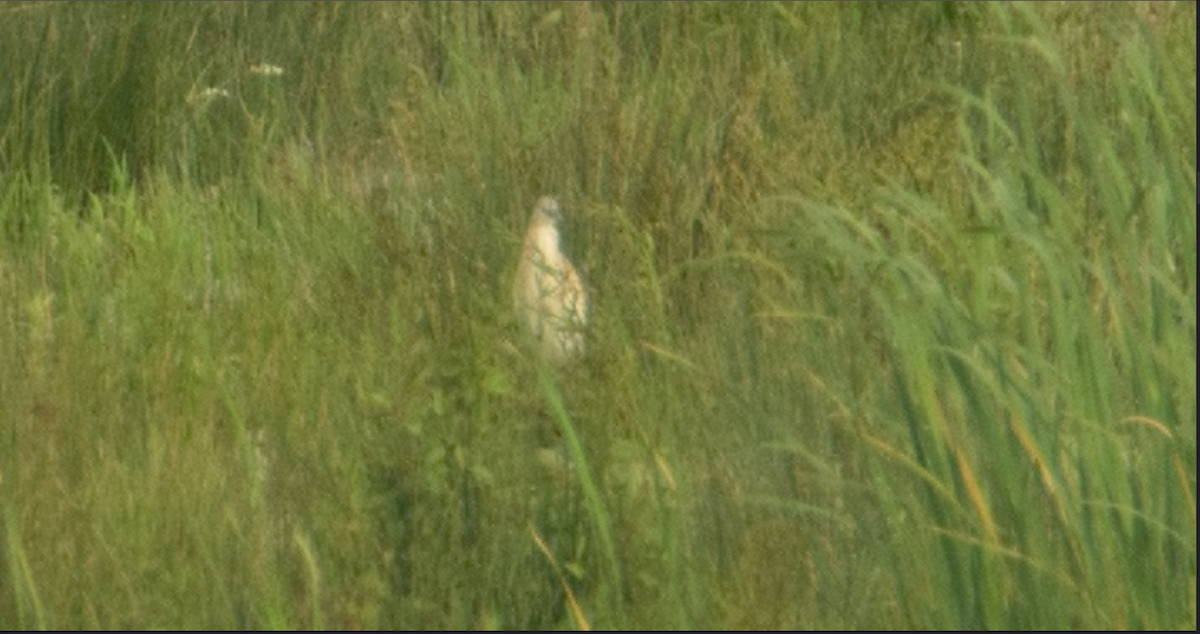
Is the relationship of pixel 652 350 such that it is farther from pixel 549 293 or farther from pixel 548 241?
pixel 548 241

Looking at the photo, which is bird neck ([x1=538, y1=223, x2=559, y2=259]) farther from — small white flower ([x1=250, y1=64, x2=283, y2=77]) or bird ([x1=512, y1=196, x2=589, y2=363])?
small white flower ([x1=250, y1=64, x2=283, y2=77])

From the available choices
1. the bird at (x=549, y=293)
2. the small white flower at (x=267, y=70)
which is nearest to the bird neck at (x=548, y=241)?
the bird at (x=549, y=293)

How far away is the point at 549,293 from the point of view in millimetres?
3662

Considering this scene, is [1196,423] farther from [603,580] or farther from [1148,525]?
[603,580]

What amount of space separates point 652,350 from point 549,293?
0.75ft

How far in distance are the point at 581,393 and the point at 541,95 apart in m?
1.78

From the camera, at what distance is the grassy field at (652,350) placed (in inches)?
104

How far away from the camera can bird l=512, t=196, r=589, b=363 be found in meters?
3.62

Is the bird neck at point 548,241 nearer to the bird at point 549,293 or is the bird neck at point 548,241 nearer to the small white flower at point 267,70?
the bird at point 549,293

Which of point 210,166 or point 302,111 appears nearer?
point 210,166

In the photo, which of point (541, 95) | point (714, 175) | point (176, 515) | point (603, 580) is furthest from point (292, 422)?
point (541, 95)

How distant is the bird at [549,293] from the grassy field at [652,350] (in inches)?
2.2

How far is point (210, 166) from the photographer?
19.0 feet

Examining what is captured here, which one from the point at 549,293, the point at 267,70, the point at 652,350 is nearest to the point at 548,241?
the point at 549,293
